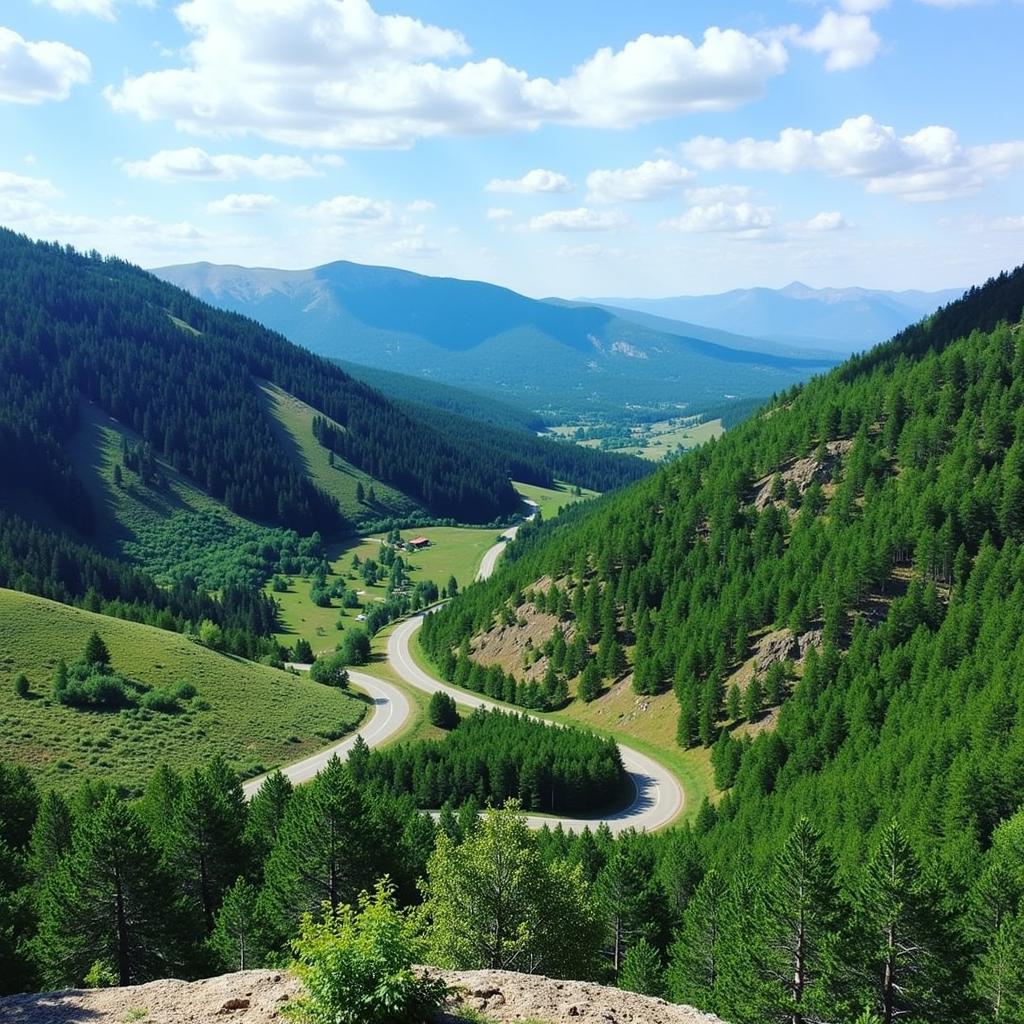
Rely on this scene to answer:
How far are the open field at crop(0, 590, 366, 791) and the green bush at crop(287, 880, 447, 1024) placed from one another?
68.5 m

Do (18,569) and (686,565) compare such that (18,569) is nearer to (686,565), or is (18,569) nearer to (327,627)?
(327,627)

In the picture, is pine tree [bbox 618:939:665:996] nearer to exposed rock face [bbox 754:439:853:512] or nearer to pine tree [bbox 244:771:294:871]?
pine tree [bbox 244:771:294:871]

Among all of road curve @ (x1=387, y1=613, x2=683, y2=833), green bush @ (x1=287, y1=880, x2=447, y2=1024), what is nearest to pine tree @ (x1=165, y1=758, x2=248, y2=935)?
green bush @ (x1=287, y1=880, x2=447, y2=1024)

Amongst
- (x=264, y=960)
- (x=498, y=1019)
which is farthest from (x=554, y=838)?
(x=498, y=1019)

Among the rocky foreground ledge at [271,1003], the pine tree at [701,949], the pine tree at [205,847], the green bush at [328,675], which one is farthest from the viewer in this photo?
the green bush at [328,675]

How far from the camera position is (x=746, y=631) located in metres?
117

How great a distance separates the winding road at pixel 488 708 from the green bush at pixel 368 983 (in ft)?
188

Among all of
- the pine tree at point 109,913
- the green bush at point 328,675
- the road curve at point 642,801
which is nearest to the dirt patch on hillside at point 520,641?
the road curve at point 642,801

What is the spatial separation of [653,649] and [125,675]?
246 feet

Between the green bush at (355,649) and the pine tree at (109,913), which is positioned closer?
the pine tree at (109,913)

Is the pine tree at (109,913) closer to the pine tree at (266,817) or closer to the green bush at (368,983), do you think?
the pine tree at (266,817)

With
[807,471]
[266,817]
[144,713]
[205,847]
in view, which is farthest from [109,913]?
[807,471]

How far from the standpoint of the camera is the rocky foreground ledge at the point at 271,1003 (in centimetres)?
2211

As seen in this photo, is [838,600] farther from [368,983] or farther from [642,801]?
[368,983]
